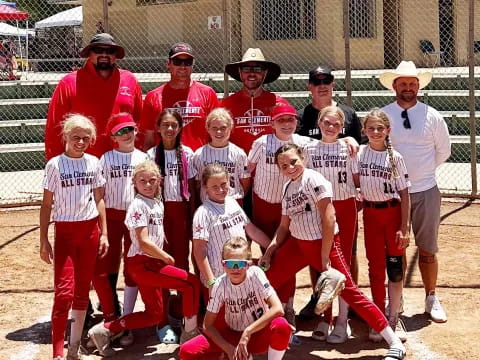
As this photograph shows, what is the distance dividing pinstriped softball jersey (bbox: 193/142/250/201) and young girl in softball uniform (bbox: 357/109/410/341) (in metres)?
0.87

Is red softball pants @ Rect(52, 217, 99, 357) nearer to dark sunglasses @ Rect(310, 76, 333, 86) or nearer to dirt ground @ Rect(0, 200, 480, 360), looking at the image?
dirt ground @ Rect(0, 200, 480, 360)

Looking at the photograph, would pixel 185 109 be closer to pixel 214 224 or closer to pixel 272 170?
pixel 272 170

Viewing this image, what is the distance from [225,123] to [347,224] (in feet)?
3.75

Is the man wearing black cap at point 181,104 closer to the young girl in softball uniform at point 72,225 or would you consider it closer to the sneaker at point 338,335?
the young girl in softball uniform at point 72,225

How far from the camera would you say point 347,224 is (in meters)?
5.37

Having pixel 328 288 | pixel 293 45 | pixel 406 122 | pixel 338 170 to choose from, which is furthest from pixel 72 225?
pixel 293 45

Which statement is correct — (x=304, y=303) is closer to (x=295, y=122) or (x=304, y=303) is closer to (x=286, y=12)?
(x=295, y=122)

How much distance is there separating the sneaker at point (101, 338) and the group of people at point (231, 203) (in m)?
0.01

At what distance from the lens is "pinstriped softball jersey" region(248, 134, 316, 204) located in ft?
17.9

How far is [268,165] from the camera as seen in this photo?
17.9ft

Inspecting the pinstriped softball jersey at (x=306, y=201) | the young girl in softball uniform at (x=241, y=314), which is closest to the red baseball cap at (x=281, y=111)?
the pinstriped softball jersey at (x=306, y=201)

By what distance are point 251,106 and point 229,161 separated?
593mm

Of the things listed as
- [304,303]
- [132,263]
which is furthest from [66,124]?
[304,303]

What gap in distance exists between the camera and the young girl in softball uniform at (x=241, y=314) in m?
4.55
